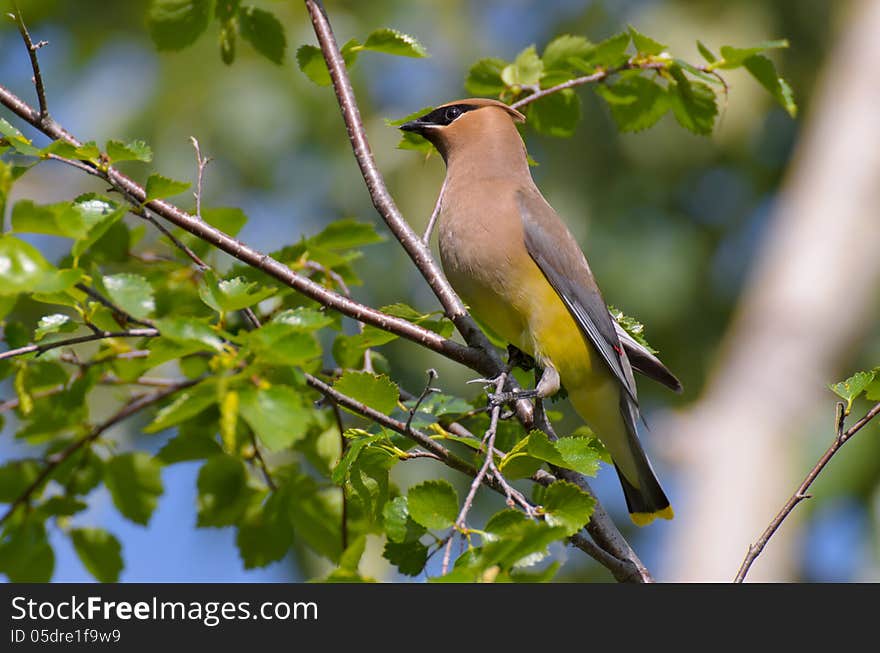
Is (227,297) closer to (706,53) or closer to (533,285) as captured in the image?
(533,285)

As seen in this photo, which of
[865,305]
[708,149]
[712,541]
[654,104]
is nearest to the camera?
[654,104]

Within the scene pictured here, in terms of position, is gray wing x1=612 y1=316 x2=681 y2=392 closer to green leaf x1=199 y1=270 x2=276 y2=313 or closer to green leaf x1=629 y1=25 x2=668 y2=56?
green leaf x1=629 y1=25 x2=668 y2=56

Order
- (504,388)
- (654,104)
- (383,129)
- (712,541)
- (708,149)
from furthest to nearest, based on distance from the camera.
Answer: (708,149)
(383,129)
(712,541)
(654,104)
(504,388)

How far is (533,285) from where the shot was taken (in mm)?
3561

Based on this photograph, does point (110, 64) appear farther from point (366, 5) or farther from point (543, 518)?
point (543, 518)

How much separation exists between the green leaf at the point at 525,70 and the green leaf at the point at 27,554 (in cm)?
183

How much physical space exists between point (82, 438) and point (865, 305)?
6.67 metres

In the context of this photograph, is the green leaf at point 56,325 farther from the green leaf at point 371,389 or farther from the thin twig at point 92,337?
the green leaf at point 371,389

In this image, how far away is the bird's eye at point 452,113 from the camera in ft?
13.0

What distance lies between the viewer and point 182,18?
3.29 meters

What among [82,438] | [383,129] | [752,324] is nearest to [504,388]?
[82,438]

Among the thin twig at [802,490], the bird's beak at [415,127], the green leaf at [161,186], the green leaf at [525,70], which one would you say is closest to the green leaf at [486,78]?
the green leaf at [525,70]

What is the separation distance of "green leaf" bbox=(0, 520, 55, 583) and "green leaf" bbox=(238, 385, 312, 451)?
1.47 m

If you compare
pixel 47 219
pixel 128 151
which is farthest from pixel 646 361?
pixel 47 219
